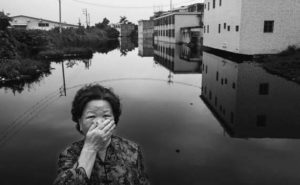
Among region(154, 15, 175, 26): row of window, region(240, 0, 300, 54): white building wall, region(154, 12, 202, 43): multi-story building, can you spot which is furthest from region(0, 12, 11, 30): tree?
region(154, 15, 175, 26): row of window

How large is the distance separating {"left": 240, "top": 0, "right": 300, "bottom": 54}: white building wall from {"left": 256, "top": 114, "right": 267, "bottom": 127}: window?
52.3 feet

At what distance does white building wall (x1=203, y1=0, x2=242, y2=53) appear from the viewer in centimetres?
2481

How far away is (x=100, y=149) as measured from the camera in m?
1.82

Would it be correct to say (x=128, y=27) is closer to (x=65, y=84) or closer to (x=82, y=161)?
(x=65, y=84)

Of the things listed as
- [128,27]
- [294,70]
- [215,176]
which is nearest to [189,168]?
[215,176]

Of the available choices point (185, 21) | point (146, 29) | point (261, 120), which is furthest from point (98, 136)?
point (146, 29)

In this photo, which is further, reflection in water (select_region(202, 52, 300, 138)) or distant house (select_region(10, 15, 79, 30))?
distant house (select_region(10, 15, 79, 30))

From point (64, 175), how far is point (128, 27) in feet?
390

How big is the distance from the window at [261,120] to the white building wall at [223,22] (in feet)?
53.1

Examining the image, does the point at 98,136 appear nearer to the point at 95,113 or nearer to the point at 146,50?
the point at 95,113

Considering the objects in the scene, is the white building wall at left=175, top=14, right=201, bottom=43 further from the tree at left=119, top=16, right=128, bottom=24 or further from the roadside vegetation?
the tree at left=119, top=16, right=128, bottom=24

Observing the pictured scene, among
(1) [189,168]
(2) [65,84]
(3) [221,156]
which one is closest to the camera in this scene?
(1) [189,168]

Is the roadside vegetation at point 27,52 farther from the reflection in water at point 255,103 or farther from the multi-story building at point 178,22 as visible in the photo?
the multi-story building at point 178,22

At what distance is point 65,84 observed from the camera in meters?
15.9
